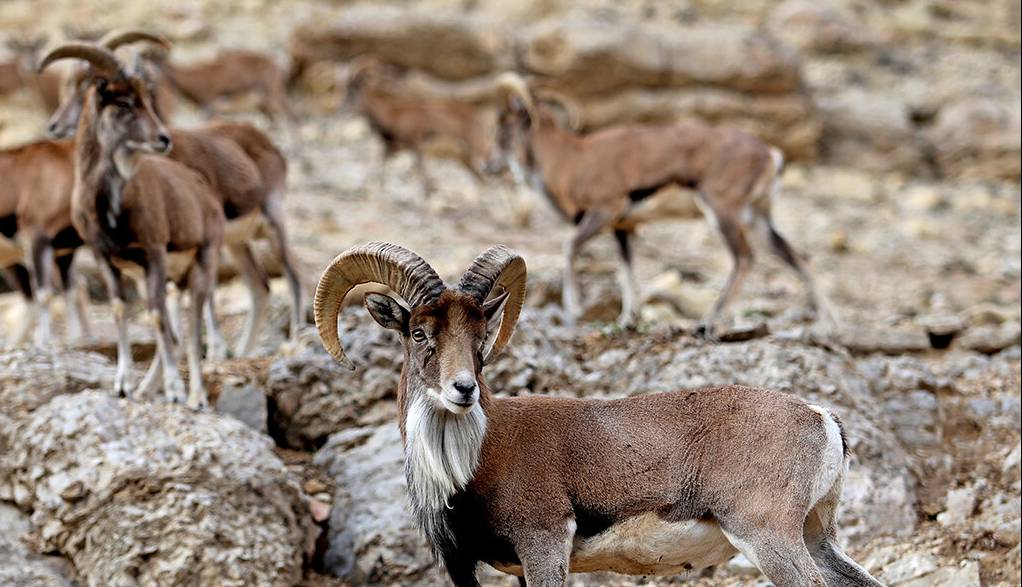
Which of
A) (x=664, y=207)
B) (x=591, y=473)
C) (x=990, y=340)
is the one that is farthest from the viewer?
(x=664, y=207)

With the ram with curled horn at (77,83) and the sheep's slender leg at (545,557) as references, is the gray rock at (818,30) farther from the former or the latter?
the sheep's slender leg at (545,557)

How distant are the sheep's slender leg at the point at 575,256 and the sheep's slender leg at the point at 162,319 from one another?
4752mm

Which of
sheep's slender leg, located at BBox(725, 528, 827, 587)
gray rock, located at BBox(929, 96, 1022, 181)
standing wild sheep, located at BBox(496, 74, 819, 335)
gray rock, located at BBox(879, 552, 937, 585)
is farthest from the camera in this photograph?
gray rock, located at BBox(929, 96, 1022, 181)

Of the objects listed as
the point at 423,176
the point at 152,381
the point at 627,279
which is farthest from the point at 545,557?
the point at 423,176

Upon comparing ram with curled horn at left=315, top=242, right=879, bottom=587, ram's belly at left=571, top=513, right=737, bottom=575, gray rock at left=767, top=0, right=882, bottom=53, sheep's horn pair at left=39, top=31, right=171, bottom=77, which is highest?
sheep's horn pair at left=39, top=31, right=171, bottom=77

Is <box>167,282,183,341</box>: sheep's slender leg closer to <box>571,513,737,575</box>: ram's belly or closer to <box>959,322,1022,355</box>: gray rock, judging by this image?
<box>571,513,737,575</box>: ram's belly

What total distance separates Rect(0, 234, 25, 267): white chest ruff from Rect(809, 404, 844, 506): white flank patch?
8.66m

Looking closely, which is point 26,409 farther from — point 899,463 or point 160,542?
point 899,463

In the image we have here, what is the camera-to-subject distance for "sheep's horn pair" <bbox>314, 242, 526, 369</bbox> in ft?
21.2

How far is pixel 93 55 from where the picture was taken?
30.1 ft

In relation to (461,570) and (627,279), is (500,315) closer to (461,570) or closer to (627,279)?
(461,570)

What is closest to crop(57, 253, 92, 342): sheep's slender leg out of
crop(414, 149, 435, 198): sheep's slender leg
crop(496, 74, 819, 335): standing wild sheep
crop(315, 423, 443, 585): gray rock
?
crop(315, 423, 443, 585): gray rock

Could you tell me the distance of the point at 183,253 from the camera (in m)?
9.77

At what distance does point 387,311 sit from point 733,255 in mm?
7804
